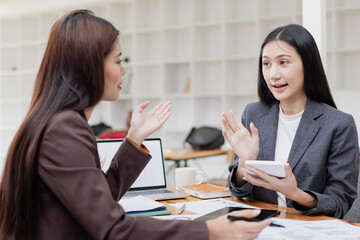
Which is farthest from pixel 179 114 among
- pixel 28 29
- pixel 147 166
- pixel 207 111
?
pixel 147 166

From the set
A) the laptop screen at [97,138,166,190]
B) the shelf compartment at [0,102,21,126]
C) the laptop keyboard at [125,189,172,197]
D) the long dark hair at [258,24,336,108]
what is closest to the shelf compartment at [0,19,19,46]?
the shelf compartment at [0,102,21,126]

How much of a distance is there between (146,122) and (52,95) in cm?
43

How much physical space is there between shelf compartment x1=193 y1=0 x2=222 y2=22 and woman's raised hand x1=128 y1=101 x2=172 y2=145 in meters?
4.47

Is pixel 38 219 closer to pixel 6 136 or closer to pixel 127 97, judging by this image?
pixel 127 97

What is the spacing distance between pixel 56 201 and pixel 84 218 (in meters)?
0.10

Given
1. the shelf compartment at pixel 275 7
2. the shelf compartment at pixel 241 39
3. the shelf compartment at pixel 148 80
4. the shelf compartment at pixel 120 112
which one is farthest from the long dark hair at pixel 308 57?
the shelf compartment at pixel 120 112

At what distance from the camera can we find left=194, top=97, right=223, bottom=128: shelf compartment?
5.84 m

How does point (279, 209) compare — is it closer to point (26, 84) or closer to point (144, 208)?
point (144, 208)

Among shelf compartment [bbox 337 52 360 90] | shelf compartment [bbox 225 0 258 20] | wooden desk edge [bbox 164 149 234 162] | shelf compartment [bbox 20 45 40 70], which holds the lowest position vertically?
wooden desk edge [bbox 164 149 234 162]

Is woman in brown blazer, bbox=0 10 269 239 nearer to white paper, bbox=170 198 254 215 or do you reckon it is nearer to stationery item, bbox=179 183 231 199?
white paper, bbox=170 198 254 215

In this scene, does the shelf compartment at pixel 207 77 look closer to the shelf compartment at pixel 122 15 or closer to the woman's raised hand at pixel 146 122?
the shelf compartment at pixel 122 15

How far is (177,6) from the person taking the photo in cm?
610

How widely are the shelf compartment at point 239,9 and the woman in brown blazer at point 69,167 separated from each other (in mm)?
4648

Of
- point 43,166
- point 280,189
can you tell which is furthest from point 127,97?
point 43,166
